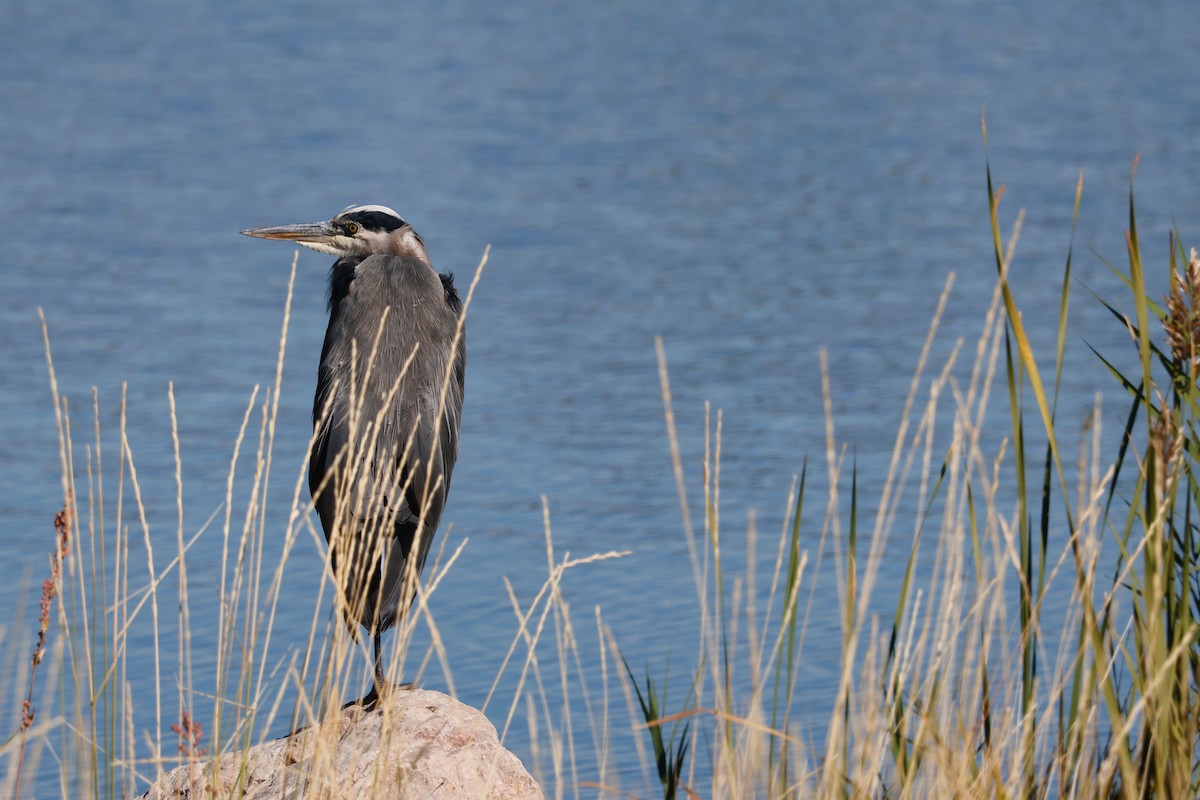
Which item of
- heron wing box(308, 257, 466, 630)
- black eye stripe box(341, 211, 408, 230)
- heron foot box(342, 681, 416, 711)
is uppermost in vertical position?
black eye stripe box(341, 211, 408, 230)

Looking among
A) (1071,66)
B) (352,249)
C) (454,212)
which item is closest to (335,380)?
(352,249)

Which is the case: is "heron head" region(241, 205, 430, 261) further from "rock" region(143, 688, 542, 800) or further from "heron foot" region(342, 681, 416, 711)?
"rock" region(143, 688, 542, 800)

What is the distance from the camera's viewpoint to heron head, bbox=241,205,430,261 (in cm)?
480

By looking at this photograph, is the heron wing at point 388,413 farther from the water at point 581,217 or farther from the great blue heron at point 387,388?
the water at point 581,217

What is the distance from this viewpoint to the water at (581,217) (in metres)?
6.57

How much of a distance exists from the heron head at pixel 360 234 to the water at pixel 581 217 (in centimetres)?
124

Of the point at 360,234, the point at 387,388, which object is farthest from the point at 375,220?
the point at 387,388

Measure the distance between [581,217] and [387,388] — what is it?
262 inches

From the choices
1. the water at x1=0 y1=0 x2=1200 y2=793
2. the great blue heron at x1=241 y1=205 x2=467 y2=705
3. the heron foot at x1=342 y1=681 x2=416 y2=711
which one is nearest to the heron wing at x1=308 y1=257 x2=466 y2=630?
the great blue heron at x1=241 y1=205 x2=467 y2=705

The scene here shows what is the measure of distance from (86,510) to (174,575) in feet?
1.92

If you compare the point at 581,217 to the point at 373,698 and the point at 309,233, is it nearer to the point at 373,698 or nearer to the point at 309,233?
the point at 309,233

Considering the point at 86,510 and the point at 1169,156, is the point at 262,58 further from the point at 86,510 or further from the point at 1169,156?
the point at 86,510

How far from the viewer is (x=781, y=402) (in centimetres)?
736

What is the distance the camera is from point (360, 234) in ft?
15.9
